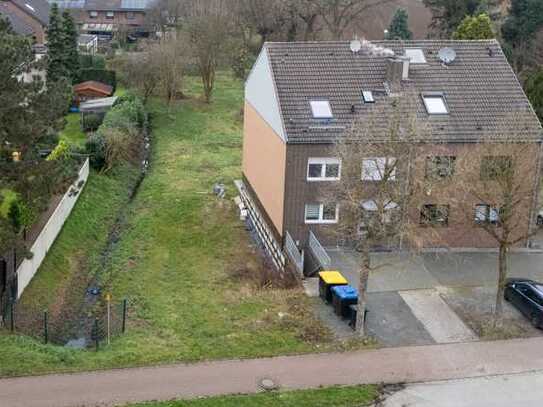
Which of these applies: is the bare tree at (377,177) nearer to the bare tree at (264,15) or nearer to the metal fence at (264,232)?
the metal fence at (264,232)

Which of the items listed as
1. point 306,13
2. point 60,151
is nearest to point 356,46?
point 60,151

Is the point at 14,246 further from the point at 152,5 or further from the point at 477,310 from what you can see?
the point at 152,5

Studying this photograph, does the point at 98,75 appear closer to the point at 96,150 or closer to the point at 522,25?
the point at 96,150

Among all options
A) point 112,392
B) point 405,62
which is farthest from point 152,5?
point 112,392

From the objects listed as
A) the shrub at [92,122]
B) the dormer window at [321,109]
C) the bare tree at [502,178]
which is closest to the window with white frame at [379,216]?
the bare tree at [502,178]

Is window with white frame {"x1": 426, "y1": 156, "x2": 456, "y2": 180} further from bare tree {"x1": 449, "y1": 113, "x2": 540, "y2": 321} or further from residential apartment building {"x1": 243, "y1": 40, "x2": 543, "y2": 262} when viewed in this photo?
bare tree {"x1": 449, "y1": 113, "x2": 540, "y2": 321}
